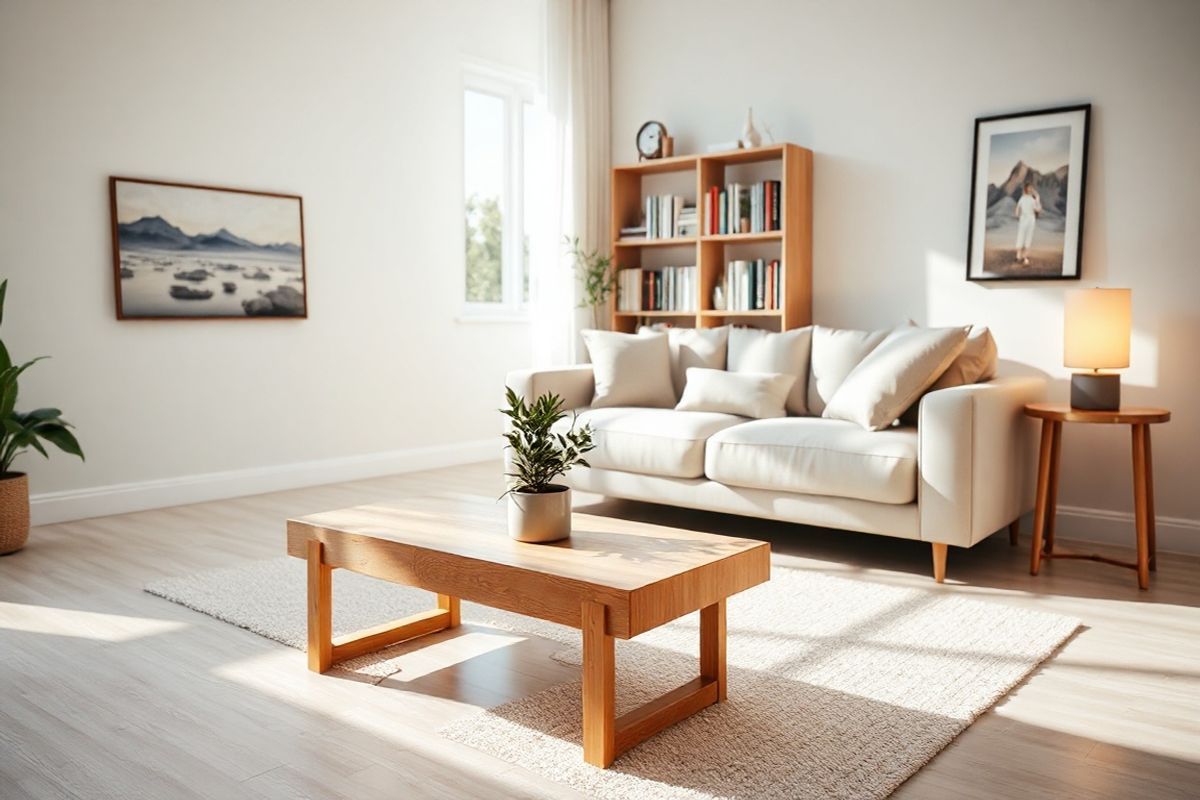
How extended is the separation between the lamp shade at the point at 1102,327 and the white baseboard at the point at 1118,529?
83 centimetres

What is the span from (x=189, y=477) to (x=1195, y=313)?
4.50 metres

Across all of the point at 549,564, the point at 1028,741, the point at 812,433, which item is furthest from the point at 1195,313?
the point at 549,564

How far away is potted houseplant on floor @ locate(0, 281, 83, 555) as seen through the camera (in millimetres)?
3795

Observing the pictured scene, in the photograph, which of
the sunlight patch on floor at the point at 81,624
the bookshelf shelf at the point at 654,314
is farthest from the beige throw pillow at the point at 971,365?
the sunlight patch on floor at the point at 81,624

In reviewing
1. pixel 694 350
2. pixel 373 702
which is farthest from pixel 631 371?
pixel 373 702

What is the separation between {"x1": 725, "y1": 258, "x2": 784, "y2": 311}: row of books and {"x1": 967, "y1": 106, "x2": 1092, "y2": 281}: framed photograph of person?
919 millimetres

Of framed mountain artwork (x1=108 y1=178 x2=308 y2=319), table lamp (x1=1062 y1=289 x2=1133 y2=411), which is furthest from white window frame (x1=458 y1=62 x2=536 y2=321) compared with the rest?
table lamp (x1=1062 y1=289 x2=1133 y2=411)

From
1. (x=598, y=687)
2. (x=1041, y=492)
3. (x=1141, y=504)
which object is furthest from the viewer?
(x=1041, y=492)

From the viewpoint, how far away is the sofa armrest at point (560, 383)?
4.55 meters

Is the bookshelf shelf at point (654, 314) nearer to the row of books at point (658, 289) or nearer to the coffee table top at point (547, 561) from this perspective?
the row of books at point (658, 289)

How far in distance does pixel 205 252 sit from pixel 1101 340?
3979 millimetres

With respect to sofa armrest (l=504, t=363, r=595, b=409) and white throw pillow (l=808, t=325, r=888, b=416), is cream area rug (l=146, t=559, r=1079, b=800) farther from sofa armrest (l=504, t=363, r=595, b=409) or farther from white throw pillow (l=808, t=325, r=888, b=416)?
sofa armrest (l=504, t=363, r=595, b=409)

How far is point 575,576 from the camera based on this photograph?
2.05 m

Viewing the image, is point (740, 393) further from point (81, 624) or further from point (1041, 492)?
point (81, 624)
